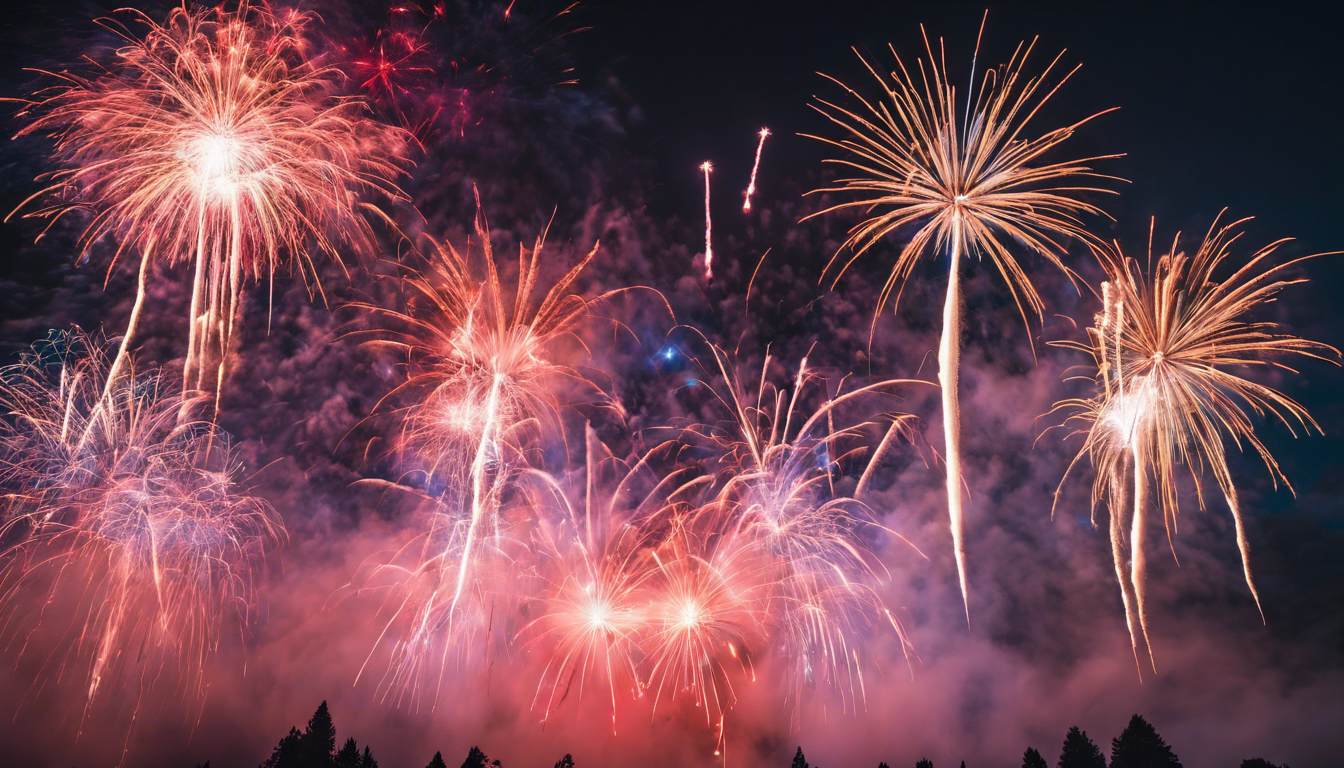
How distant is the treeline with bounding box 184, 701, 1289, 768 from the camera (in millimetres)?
39906

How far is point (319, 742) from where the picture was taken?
46.8 meters

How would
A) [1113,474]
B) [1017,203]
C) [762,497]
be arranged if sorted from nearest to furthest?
1. [1017,203]
2. [1113,474]
3. [762,497]

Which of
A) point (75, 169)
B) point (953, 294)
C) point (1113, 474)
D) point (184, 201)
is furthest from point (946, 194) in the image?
point (75, 169)

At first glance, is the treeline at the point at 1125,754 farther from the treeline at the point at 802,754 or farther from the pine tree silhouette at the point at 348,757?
the pine tree silhouette at the point at 348,757

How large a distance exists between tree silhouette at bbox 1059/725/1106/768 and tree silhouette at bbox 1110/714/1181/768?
6.79 feet

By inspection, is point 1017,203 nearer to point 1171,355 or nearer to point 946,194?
point 946,194

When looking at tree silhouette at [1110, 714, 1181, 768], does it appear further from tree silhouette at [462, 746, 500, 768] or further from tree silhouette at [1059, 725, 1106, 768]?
tree silhouette at [462, 746, 500, 768]

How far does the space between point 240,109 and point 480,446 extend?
11.3m

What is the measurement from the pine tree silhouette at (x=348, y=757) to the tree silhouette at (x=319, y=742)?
1.10m

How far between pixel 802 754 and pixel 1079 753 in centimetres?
2001

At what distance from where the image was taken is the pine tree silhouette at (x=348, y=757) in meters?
44.3

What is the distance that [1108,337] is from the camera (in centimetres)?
1689

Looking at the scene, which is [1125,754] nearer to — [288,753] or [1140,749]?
[1140,749]

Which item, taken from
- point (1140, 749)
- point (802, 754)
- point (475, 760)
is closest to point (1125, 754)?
point (1140, 749)
